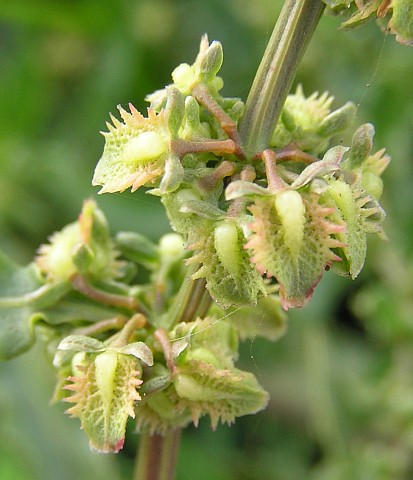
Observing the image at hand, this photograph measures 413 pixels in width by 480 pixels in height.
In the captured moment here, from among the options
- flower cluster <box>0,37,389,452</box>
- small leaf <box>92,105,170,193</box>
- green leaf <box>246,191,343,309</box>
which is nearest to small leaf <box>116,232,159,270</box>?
flower cluster <box>0,37,389,452</box>

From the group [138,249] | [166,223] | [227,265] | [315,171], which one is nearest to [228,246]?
[227,265]

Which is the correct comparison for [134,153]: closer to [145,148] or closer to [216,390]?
[145,148]

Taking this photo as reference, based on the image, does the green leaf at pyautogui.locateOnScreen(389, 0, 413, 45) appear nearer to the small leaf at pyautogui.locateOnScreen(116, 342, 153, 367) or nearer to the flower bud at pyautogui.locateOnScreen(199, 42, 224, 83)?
the flower bud at pyautogui.locateOnScreen(199, 42, 224, 83)

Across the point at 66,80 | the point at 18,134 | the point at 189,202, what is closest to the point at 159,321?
the point at 189,202

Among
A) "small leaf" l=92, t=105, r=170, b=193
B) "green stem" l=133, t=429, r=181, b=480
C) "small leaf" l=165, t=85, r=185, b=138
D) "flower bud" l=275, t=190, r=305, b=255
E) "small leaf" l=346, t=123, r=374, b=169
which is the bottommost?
"green stem" l=133, t=429, r=181, b=480

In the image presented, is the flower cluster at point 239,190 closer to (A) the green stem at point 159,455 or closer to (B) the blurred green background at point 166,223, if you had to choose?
(A) the green stem at point 159,455

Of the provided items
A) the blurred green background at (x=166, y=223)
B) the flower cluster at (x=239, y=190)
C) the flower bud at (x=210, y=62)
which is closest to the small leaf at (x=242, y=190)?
the flower cluster at (x=239, y=190)

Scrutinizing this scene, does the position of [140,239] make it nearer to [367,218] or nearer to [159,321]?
[159,321]
